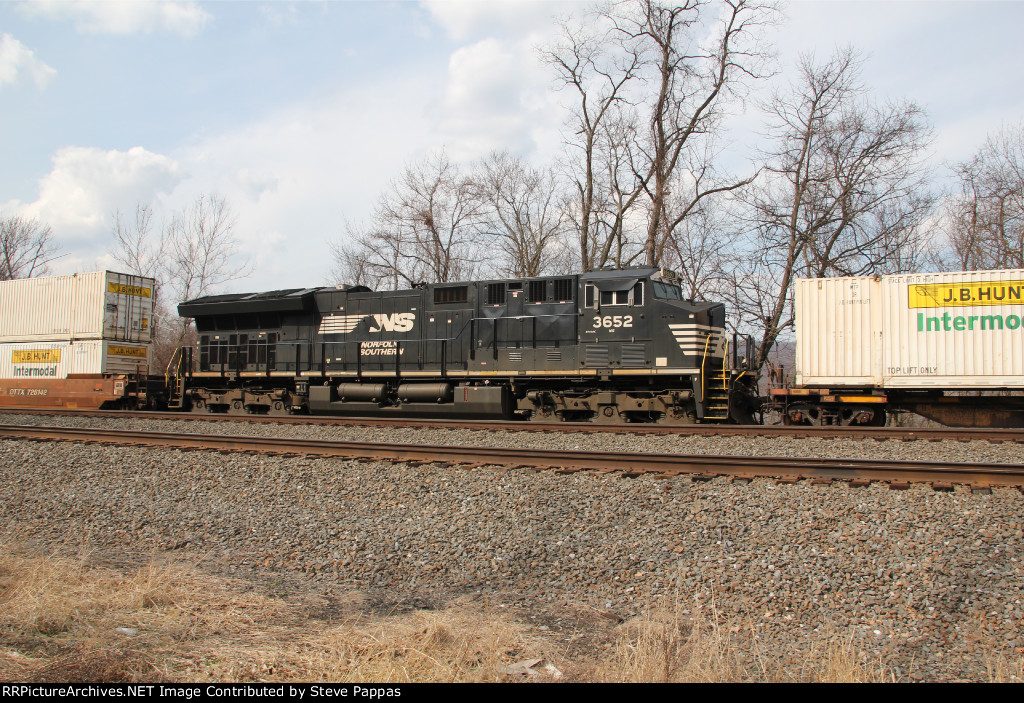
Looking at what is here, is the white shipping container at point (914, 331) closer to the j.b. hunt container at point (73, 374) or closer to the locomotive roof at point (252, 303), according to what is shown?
the locomotive roof at point (252, 303)

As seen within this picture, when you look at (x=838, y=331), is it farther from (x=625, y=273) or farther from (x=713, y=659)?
(x=713, y=659)

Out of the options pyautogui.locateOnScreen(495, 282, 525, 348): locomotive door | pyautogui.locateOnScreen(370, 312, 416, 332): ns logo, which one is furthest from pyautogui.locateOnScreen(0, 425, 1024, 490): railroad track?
pyautogui.locateOnScreen(370, 312, 416, 332): ns logo

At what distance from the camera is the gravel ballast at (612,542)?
14.6ft

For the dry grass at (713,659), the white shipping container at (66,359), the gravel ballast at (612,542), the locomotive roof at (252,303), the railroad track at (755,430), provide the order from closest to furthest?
the dry grass at (713,659) → the gravel ballast at (612,542) → the railroad track at (755,430) → the locomotive roof at (252,303) → the white shipping container at (66,359)

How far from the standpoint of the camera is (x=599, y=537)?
5.85 meters

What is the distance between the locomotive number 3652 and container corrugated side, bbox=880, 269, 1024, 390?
5.79 m

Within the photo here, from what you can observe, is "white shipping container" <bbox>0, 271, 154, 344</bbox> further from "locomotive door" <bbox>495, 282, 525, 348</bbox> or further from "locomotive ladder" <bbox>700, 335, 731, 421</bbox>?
"locomotive ladder" <bbox>700, 335, 731, 421</bbox>

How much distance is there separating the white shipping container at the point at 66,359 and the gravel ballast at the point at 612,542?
13713 millimetres

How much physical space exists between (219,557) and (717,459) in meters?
5.55

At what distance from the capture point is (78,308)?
69.8ft

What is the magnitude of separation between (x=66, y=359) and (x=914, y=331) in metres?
24.3

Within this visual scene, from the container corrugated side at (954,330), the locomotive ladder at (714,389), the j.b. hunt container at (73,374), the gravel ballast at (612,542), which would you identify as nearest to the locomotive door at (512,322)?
the locomotive ladder at (714,389)

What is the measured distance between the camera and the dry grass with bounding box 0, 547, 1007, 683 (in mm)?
3465
